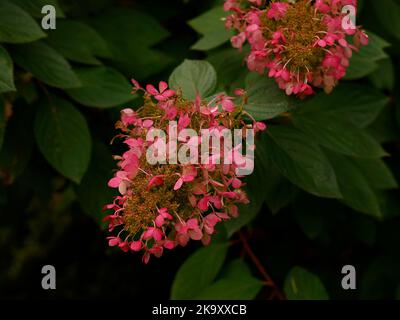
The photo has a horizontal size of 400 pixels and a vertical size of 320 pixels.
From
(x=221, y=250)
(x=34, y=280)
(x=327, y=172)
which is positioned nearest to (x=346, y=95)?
(x=327, y=172)

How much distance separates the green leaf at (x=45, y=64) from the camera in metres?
1.85

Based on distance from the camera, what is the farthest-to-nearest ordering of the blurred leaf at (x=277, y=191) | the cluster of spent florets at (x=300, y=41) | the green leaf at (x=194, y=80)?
the blurred leaf at (x=277, y=191) < the green leaf at (x=194, y=80) < the cluster of spent florets at (x=300, y=41)

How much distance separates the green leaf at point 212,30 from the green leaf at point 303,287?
2.71ft

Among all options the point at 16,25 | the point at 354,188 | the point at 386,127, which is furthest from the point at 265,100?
the point at 386,127

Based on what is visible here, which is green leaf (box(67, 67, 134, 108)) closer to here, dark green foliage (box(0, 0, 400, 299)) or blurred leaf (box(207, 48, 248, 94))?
dark green foliage (box(0, 0, 400, 299))

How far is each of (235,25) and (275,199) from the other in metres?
0.60

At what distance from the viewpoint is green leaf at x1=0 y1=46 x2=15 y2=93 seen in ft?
5.08

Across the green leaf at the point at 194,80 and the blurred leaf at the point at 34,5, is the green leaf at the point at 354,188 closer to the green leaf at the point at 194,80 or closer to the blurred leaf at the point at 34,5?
the green leaf at the point at 194,80

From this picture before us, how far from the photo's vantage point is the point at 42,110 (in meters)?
2.04

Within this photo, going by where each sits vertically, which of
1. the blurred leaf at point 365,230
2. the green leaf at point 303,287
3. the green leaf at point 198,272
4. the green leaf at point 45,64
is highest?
the green leaf at point 45,64

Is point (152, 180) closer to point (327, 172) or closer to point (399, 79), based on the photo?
point (327, 172)

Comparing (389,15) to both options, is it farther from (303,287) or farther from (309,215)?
(303,287)

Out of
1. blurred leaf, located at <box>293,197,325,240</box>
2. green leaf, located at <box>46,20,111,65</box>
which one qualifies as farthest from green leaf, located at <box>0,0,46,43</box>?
blurred leaf, located at <box>293,197,325,240</box>

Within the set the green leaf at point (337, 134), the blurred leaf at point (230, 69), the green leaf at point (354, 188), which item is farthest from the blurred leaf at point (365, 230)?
the blurred leaf at point (230, 69)
